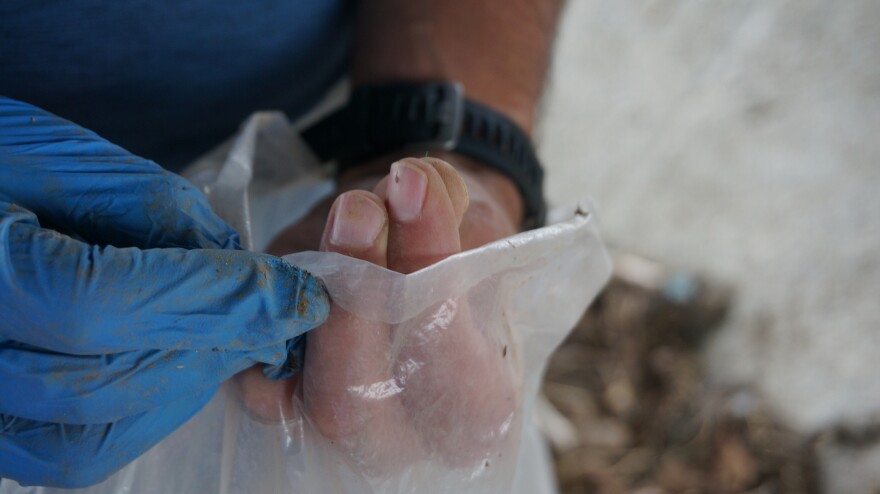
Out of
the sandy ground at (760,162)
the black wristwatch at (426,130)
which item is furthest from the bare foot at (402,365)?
the sandy ground at (760,162)

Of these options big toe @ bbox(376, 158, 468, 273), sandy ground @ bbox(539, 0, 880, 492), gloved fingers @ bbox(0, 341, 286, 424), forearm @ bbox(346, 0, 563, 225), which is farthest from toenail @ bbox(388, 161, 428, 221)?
sandy ground @ bbox(539, 0, 880, 492)

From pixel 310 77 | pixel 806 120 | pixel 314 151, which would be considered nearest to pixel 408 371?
pixel 314 151

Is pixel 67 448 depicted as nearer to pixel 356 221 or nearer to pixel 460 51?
pixel 356 221

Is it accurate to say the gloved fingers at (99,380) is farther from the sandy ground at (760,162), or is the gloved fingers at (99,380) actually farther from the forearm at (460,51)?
the sandy ground at (760,162)

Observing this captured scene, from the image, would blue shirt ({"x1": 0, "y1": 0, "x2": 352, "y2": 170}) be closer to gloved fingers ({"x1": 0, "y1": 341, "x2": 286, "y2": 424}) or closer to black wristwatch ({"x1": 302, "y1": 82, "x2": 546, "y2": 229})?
black wristwatch ({"x1": 302, "y1": 82, "x2": 546, "y2": 229})

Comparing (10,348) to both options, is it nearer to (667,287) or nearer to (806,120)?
(806,120)

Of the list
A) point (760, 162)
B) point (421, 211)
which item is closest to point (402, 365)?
point (421, 211)
